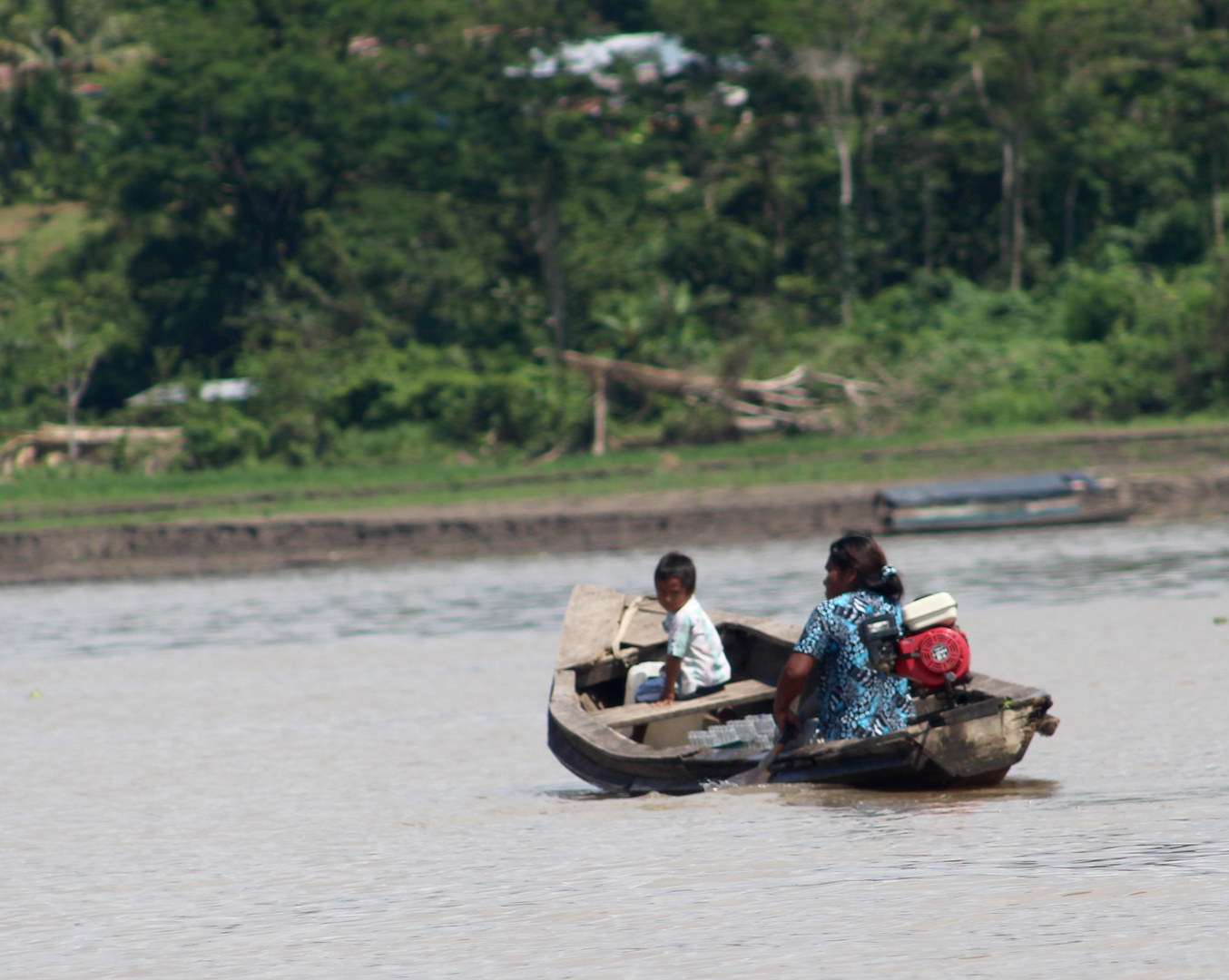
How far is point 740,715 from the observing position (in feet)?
30.6

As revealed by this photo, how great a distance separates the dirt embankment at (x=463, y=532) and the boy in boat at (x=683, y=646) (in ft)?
45.7

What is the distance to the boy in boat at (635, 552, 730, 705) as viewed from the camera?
8.62 metres

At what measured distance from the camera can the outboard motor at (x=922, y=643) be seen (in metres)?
7.62

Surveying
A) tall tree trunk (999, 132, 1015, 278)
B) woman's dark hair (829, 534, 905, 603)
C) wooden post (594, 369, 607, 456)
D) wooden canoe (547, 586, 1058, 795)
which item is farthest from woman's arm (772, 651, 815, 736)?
tall tree trunk (999, 132, 1015, 278)

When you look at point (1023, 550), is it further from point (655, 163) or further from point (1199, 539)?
point (655, 163)

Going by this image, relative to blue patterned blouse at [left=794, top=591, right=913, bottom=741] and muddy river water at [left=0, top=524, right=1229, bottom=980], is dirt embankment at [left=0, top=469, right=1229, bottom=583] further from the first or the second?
blue patterned blouse at [left=794, top=591, right=913, bottom=741]

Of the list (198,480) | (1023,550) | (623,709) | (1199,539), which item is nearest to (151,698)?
(623,709)

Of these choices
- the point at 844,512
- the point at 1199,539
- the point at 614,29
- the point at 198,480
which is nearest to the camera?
the point at 1199,539

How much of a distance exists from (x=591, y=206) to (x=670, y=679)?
26.6 m

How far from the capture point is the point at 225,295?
3612 cm

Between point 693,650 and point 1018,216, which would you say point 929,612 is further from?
point 1018,216

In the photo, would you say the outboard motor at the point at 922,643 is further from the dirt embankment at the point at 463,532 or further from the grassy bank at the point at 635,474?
the grassy bank at the point at 635,474

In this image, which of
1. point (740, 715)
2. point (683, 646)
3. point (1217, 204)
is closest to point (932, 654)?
point (683, 646)

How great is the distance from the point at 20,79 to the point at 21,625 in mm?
27957
